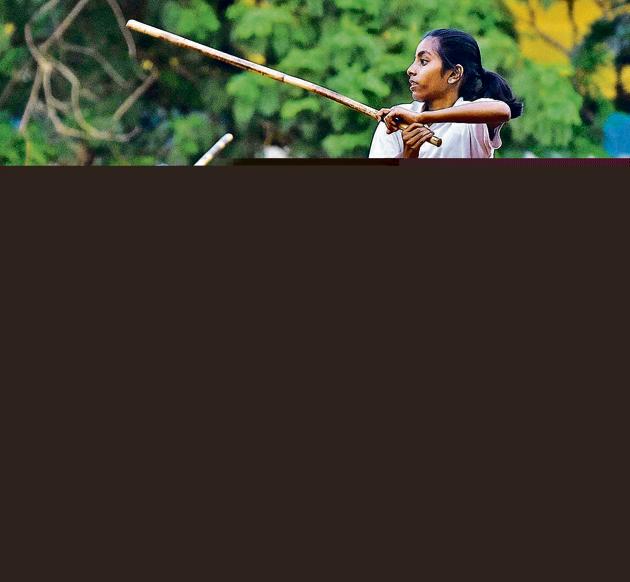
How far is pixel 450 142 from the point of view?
5145mm

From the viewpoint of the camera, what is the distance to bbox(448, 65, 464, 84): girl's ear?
571 cm

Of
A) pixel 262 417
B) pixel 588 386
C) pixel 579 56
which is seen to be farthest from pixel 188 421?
pixel 579 56

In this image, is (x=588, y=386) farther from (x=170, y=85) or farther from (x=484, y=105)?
(x=170, y=85)

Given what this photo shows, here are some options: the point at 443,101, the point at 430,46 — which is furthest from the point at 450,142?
the point at 430,46

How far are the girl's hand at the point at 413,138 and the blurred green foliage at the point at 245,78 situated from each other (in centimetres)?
663

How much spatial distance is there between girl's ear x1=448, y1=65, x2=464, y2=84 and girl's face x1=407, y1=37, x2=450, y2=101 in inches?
0.9

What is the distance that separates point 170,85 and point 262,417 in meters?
11.4

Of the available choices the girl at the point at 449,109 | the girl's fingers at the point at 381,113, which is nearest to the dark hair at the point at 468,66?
the girl at the point at 449,109

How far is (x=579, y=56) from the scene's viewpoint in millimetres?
12031

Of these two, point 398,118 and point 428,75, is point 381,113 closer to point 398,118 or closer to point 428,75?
point 398,118

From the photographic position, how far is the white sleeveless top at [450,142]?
497 centimetres

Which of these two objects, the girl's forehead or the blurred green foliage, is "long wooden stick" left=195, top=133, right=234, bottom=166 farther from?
the blurred green foliage

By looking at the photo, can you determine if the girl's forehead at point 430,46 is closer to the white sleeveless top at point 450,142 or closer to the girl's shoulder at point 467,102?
the girl's shoulder at point 467,102

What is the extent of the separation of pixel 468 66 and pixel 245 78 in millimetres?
6444
